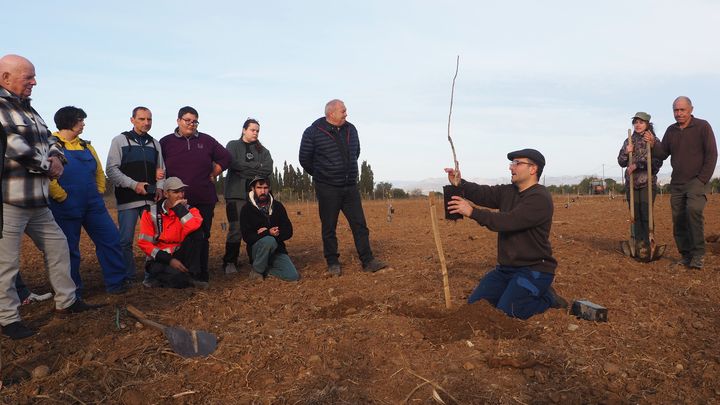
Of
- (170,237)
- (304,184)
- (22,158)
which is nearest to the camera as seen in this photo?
(22,158)

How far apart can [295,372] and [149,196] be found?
3.47 m

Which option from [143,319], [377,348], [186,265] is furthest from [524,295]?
[186,265]

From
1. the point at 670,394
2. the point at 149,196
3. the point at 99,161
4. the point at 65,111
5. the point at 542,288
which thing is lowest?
the point at 670,394

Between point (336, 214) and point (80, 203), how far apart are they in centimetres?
297

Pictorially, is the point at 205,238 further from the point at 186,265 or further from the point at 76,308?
the point at 76,308

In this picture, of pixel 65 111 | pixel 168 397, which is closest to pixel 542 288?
pixel 168 397

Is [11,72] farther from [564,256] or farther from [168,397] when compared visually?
[564,256]

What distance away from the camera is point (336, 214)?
6879mm

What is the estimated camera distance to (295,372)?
11.4ft

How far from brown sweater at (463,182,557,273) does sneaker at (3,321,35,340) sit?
374 cm

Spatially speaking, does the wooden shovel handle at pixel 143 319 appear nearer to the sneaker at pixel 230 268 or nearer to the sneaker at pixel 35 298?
the sneaker at pixel 35 298

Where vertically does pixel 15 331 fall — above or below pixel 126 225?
below

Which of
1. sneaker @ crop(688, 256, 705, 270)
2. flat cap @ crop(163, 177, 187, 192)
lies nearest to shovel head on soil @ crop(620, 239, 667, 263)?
sneaker @ crop(688, 256, 705, 270)

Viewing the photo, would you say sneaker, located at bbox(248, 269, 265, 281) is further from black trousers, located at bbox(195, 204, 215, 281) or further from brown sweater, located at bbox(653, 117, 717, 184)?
brown sweater, located at bbox(653, 117, 717, 184)
